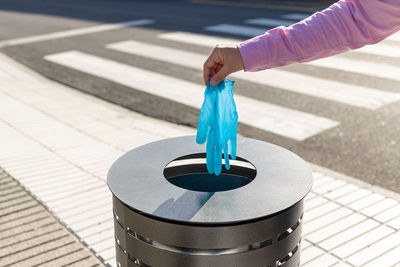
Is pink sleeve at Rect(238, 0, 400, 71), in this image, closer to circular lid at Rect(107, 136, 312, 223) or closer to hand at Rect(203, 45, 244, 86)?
hand at Rect(203, 45, 244, 86)

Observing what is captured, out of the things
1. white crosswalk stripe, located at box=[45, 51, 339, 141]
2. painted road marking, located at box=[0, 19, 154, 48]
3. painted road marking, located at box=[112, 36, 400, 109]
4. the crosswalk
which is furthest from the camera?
painted road marking, located at box=[0, 19, 154, 48]

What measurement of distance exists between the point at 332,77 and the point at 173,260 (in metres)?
6.59

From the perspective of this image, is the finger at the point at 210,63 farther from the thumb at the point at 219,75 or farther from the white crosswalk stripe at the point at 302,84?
the white crosswalk stripe at the point at 302,84

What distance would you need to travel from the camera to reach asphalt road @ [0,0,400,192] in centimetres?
541

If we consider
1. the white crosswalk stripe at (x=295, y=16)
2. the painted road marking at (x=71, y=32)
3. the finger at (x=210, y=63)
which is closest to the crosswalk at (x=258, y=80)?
the painted road marking at (x=71, y=32)

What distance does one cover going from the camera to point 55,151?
5309mm

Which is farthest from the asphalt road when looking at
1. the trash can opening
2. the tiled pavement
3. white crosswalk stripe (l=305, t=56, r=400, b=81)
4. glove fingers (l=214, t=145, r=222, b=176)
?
glove fingers (l=214, t=145, r=222, b=176)

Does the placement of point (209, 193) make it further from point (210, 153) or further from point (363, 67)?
point (363, 67)

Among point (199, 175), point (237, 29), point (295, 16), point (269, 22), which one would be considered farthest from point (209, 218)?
point (295, 16)

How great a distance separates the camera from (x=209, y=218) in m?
1.89

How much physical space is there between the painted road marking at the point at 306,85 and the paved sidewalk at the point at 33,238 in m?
4.41

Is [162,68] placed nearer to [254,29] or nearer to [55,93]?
[55,93]

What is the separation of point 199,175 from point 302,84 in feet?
18.0

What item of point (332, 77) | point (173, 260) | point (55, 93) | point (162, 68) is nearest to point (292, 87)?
point (332, 77)
